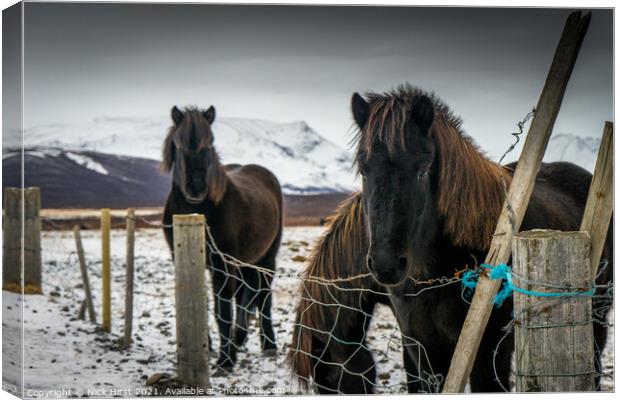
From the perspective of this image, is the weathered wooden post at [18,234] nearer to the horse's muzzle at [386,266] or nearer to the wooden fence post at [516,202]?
the horse's muzzle at [386,266]

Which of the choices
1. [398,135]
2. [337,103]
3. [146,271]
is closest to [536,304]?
[398,135]

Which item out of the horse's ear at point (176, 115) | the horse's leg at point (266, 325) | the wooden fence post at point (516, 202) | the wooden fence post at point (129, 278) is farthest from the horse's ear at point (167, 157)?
the wooden fence post at point (516, 202)

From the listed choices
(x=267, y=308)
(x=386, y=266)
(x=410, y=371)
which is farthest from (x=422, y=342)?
(x=267, y=308)

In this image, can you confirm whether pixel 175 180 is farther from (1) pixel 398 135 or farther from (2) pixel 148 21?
(1) pixel 398 135

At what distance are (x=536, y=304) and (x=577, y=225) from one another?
66.4 inches

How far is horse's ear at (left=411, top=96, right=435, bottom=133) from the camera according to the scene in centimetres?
300

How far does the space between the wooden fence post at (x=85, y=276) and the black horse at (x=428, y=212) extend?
7.42ft

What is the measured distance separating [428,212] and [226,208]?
2.43 m

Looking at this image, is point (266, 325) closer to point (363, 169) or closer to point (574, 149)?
point (574, 149)

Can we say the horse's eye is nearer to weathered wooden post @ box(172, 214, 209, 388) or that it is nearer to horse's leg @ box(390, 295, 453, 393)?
horse's leg @ box(390, 295, 453, 393)

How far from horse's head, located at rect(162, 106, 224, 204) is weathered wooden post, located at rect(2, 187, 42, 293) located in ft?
3.21

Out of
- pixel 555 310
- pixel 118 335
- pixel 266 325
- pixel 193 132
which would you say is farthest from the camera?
pixel 266 325

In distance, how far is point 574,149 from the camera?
13.8 feet

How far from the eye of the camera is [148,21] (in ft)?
12.7
